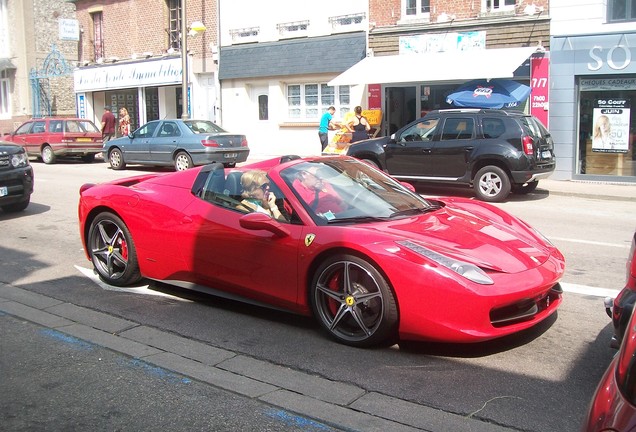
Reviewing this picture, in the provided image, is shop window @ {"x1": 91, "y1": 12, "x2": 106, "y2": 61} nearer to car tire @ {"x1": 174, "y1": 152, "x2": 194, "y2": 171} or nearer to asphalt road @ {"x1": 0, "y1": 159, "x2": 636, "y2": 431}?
car tire @ {"x1": 174, "y1": 152, "x2": 194, "y2": 171}

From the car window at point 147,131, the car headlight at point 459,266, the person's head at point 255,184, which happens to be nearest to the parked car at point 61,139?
the car window at point 147,131

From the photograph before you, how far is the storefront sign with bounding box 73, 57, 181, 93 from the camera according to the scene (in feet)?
85.4

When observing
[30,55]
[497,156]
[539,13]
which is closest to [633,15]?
[539,13]

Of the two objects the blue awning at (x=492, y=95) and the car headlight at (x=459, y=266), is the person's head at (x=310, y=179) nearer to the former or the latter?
the car headlight at (x=459, y=266)

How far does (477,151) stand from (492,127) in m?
0.58

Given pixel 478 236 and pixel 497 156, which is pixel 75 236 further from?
pixel 497 156

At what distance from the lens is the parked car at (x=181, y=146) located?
57.7 ft

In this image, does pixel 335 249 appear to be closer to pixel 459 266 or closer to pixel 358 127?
pixel 459 266

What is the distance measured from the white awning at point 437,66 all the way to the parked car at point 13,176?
33.8ft

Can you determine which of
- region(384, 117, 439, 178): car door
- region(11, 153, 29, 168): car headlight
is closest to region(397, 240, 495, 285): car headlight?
region(11, 153, 29, 168): car headlight

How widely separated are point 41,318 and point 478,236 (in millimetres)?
3639

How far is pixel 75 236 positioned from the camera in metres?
9.07

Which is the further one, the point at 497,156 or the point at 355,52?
the point at 355,52

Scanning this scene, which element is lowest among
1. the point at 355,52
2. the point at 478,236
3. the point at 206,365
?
the point at 206,365
